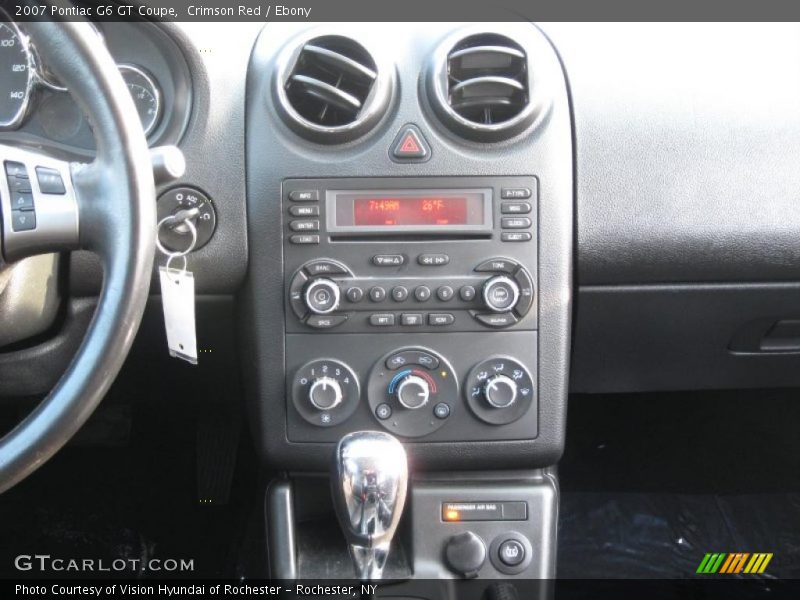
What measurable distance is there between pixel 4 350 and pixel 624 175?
0.99m

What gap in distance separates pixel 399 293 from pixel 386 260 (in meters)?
0.05

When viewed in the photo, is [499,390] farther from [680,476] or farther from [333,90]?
[680,476]

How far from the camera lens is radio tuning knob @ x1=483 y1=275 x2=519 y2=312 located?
4.38ft

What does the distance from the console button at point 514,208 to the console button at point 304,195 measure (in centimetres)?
28

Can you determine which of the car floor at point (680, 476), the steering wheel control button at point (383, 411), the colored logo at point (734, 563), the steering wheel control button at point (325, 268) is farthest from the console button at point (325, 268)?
the colored logo at point (734, 563)

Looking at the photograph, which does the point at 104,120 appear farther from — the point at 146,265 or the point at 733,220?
the point at 733,220

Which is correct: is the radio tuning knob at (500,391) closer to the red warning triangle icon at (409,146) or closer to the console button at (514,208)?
the console button at (514,208)

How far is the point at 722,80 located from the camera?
143 centimetres

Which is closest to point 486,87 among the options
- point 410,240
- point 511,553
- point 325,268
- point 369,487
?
point 410,240

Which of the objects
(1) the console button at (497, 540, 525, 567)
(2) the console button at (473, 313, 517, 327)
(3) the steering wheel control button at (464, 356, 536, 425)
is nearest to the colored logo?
(1) the console button at (497, 540, 525, 567)

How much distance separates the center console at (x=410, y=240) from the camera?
134 cm

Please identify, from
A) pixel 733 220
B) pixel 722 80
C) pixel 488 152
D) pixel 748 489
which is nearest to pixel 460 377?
pixel 488 152

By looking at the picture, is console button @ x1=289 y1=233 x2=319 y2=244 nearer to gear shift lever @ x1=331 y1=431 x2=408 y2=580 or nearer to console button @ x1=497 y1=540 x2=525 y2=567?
gear shift lever @ x1=331 y1=431 x2=408 y2=580

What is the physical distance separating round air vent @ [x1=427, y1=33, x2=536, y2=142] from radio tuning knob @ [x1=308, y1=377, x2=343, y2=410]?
0.43m
